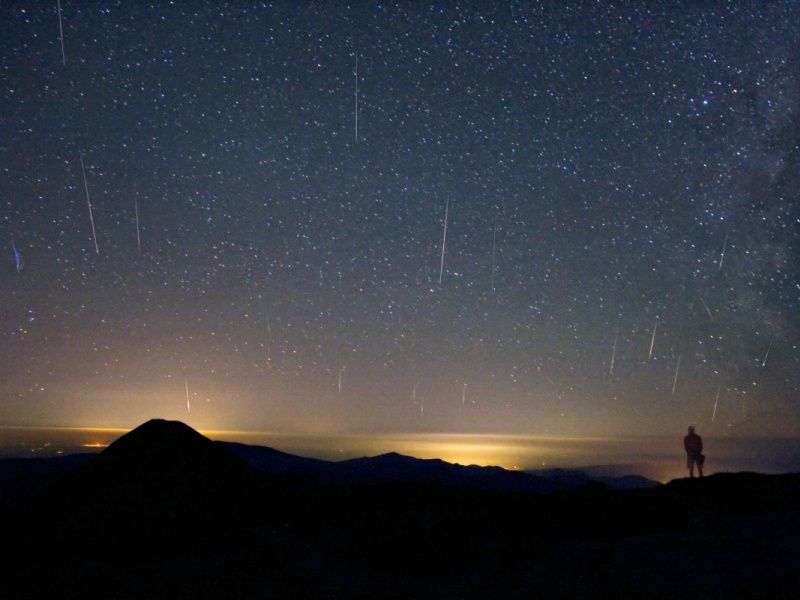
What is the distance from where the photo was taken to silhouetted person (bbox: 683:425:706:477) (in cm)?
1440

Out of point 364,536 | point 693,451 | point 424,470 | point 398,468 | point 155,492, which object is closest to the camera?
point 364,536

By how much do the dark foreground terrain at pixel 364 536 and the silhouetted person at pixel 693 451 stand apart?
290cm

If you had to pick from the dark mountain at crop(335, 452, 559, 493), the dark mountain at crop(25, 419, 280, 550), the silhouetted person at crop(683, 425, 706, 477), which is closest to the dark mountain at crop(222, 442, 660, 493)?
the dark mountain at crop(335, 452, 559, 493)

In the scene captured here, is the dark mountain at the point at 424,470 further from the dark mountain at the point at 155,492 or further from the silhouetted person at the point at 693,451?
the dark mountain at the point at 155,492

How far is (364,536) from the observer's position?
22.0ft

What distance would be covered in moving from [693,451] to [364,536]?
11099 millimetres

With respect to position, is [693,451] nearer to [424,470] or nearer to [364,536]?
[364,536]

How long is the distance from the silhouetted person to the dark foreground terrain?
9.51ft

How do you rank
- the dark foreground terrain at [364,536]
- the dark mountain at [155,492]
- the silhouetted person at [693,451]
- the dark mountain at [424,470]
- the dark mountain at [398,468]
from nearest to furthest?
1. the dark foreground terrain at [364,536]
2. the dark mountain at [155,492]
3. the silhouetted person at [693,451]
4. the dark mountain at [398,468]
5. the dark mountain at [424,470]

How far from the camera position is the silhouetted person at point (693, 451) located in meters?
14.4

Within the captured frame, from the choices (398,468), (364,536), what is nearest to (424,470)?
(398,468)

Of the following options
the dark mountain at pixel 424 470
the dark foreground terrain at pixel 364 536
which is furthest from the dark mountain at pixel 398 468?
the dark foreground terrain at pixel 364 536

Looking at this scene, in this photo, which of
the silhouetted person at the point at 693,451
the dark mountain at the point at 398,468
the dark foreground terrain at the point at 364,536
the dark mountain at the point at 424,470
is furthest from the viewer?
the dark mountain at the point at 424,470

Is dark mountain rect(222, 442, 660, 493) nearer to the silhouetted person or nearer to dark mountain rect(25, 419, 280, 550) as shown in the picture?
the silhouetted person
